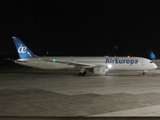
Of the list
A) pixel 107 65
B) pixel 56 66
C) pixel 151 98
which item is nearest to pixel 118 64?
pixel 107 65

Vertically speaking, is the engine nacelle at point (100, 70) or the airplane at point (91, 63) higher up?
the airplane at point (91, 63)

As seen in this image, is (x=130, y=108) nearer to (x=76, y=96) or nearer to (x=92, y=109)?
(x=92, y=109)

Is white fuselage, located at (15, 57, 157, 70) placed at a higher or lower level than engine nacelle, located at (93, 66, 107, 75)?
higher

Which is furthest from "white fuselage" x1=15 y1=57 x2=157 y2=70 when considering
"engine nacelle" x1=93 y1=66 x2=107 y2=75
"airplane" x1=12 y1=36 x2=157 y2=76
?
"engine nacelle" x1=93 y1=66 x2=107 y2=75

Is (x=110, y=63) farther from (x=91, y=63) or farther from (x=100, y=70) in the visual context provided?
(x=100, y=70)

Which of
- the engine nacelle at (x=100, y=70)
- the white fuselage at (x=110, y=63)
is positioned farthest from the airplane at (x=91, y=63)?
the engine nacelle at (x=100, y=70)

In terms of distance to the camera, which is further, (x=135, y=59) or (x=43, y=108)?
(x=135, y=59)

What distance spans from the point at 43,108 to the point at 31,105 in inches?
46.4

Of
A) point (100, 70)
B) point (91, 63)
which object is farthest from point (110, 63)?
point (100, 70)

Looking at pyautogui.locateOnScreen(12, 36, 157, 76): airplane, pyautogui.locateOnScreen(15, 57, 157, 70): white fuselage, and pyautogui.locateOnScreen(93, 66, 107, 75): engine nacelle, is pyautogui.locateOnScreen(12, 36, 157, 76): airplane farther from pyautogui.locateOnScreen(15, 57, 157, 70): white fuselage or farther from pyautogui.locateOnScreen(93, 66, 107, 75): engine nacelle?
pyautogui.locateOnScreen(93, 66, 107, 75): engine nacelle

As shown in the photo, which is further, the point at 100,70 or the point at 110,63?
the point at 110,63

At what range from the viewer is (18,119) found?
5.27 meters

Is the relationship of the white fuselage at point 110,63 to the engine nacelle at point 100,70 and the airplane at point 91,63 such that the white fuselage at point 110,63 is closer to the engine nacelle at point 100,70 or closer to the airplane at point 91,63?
the airplane at point 91,63

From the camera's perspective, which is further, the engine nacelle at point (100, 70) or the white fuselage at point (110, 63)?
the white fuselage at point (110, 63)
